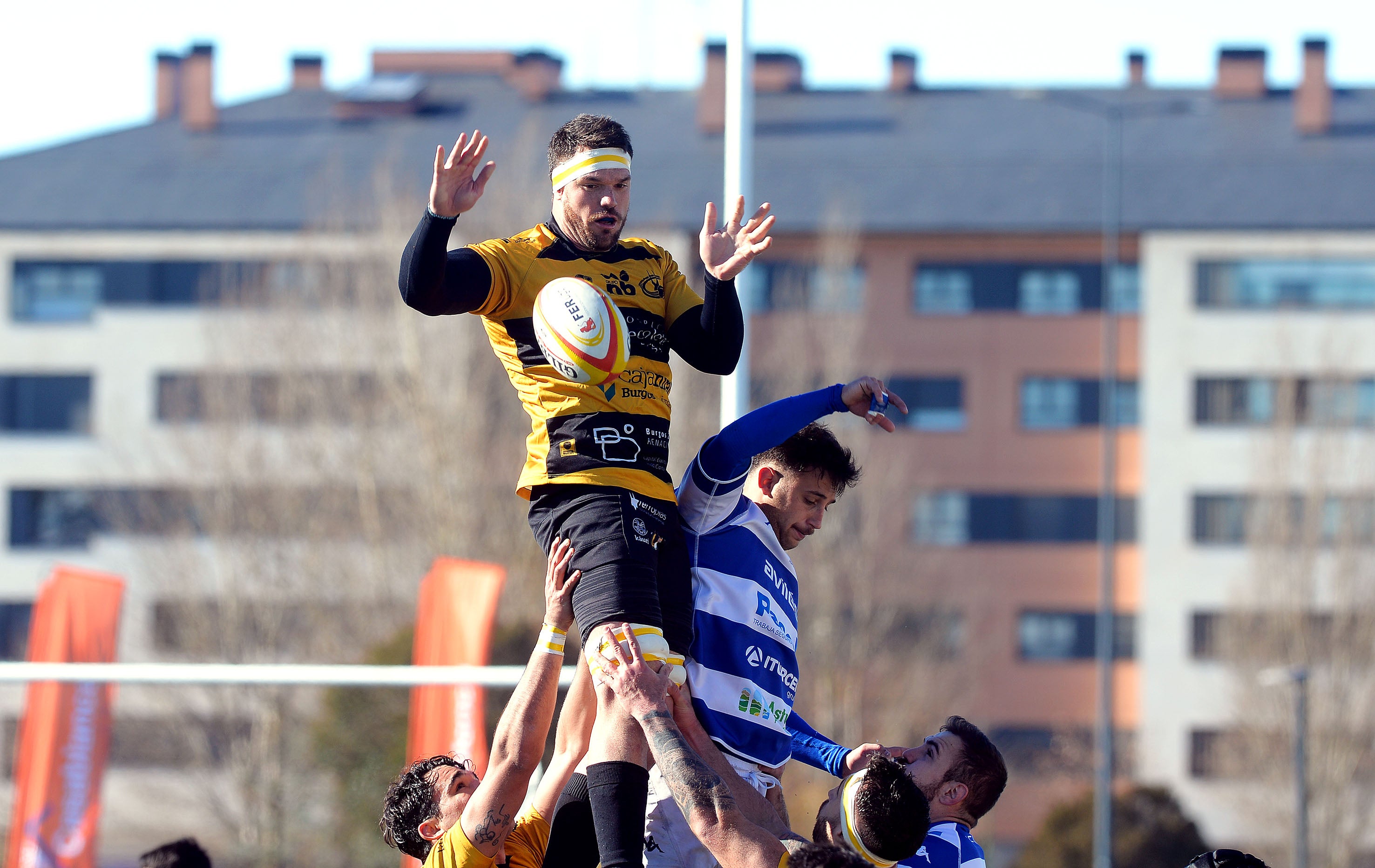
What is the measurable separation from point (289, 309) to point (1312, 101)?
25.9 m

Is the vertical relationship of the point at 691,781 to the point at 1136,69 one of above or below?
below

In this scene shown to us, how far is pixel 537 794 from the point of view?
427cm

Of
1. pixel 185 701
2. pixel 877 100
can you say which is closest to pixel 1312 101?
pixel 877 100

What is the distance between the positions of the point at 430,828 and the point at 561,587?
30.3 inches

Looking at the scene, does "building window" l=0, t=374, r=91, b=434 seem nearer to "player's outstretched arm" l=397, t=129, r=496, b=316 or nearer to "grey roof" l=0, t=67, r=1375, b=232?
"grey roof" l=0, t=67, r=1375, b=232

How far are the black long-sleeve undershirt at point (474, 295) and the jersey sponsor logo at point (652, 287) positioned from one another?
9 cm

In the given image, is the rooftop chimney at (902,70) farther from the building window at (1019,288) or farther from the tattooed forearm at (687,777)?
the tattooed forearm at (687,777)

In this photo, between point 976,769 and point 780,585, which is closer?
point 976,769

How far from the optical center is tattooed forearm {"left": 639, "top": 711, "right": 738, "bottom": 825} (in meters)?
3.58

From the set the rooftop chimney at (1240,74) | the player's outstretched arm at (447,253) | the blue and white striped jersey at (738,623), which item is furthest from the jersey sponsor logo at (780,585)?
the rooftop chimney at (1240,74)

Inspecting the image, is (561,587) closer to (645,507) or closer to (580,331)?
(645,507)

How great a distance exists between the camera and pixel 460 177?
13.1 feet

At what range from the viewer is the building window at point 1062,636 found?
130 feet

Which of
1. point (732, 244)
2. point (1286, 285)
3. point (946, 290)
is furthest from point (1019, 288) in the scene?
point (732, 244)
